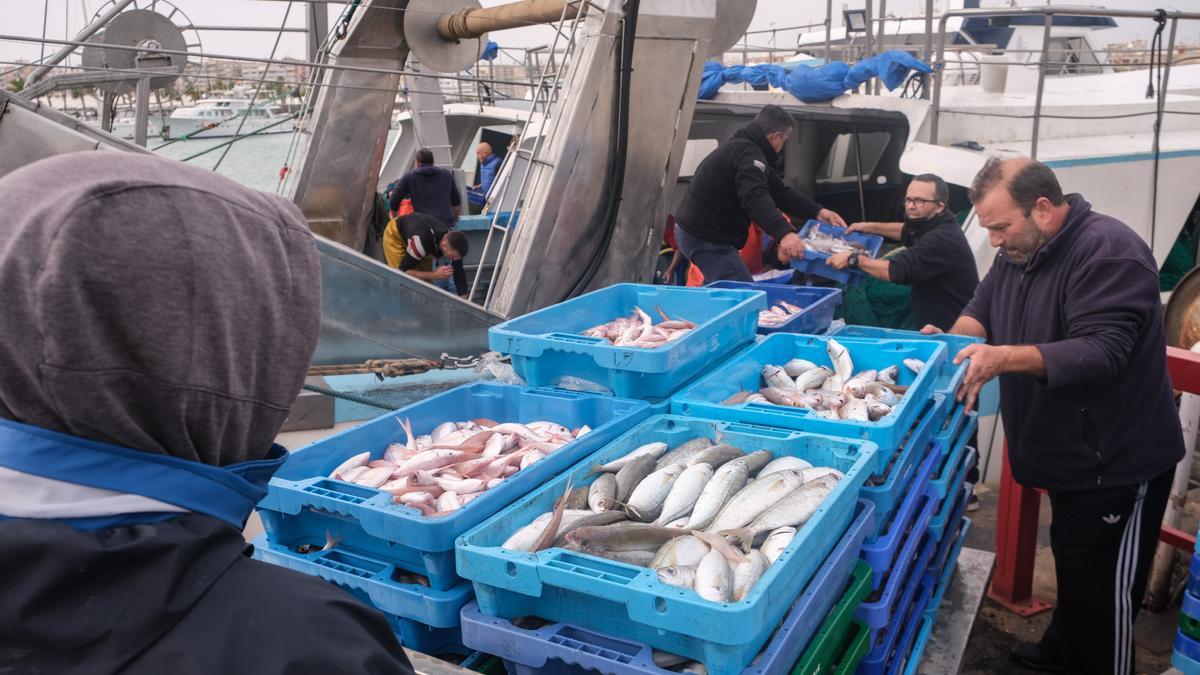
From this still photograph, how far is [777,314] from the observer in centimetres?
479

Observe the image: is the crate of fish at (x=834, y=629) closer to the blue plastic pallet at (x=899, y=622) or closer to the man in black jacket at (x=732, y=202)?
the blue plastic pallet at (x=899, y=622)

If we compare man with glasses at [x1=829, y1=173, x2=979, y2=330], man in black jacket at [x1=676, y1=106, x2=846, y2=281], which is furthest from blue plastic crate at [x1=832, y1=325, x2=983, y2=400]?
man in black jacket at [x1=676, y1=106, x2=846, y2=281]

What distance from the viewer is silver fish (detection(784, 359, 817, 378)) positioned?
149 inches

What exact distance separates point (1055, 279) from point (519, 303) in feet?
10.1

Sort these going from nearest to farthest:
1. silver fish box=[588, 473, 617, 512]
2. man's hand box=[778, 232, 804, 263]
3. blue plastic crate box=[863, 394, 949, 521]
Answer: silver fish box=[588, 473, 617, 512] < blue plastic crate box=[863, 394, 949, 521] < man's hand box=[778, 232, 804, 263]

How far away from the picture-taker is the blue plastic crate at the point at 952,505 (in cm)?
333

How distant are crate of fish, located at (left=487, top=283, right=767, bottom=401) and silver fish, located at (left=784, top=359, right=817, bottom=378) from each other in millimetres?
247

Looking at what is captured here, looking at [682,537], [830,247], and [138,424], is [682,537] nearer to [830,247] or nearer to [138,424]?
[138,424]

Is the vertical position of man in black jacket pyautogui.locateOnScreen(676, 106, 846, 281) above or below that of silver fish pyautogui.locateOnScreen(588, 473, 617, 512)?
above

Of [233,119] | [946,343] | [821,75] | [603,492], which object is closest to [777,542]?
[603,492]

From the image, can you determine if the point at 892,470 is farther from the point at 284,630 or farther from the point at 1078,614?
the point at 284,630

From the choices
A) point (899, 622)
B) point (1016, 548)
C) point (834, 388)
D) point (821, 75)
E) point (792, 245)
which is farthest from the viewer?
point (821, 75)

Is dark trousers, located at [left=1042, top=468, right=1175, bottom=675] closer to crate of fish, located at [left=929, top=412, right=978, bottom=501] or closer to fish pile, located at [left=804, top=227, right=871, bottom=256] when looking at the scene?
crate of fish, located at [left=929, top=412, right=978, bottom=501]

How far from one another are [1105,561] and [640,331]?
2004mm
